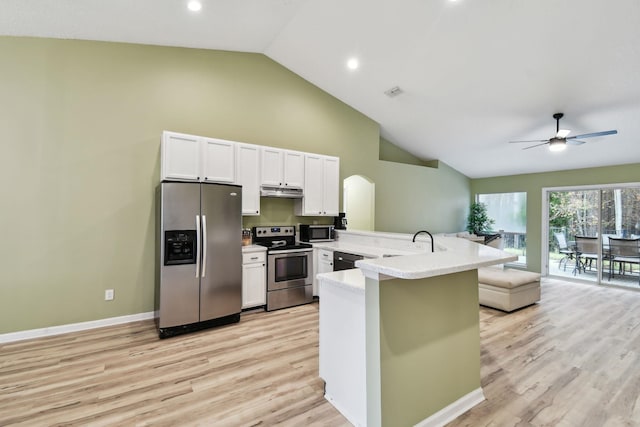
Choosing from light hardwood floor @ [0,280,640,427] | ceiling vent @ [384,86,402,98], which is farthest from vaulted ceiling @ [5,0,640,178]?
light hardwood floor @ [0,280,640,427]

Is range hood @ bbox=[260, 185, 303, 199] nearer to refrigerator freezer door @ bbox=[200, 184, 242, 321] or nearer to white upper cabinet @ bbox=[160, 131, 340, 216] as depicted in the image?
white upper cabinet @ bbox=[160, 131, 340, 216]

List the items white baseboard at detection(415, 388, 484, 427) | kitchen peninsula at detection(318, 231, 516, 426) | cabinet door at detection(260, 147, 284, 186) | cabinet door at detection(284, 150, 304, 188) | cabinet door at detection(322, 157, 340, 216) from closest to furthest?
1. kitchen peninsula at detection(318, 231, 516, 426)
2. white baseboard at detection(415, 388, 484, 427)
3. cabinet door at detection(260, 147, 284, 186)
4. cabinet door at detection(284, 150, 304, 188)
5. cabinet door at detection(322, 157, 340, 216)

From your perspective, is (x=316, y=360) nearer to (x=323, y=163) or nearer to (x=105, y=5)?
(x=323, y=163)

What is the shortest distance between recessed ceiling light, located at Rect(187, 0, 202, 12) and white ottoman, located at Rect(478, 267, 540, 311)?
5.19 meters

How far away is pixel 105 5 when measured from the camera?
2.98m

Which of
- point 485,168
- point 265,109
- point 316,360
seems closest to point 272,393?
point 316,360

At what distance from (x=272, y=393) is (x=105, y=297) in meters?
2.65

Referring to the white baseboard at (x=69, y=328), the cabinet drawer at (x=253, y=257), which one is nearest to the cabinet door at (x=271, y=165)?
the cabinet drawer at (x=253, y=257)

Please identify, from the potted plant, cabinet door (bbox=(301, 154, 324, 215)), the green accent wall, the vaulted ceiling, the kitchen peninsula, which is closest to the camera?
the kitchen peninsula

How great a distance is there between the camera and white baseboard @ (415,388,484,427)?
6.02 feet

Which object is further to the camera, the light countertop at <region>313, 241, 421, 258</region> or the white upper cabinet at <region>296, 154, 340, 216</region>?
the white upper cabinet at <region>296, 154, 340, 216</region>

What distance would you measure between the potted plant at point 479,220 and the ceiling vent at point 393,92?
4.69 meters

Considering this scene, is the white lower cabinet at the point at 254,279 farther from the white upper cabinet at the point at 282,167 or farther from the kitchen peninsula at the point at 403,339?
the kitchen peninsula at the point at 403,339

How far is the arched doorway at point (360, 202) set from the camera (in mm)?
6084
